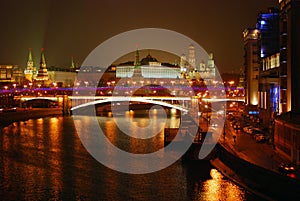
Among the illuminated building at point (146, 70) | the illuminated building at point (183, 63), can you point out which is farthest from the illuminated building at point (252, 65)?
the illuminated building at point (183, 63)

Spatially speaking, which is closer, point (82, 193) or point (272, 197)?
point (272, 197)

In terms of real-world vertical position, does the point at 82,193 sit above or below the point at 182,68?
below

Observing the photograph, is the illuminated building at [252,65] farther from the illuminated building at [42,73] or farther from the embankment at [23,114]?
the illuminated building at [42,73]

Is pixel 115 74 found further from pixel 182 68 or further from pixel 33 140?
pixel 33 140

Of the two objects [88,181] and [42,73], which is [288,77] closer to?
[88,181]

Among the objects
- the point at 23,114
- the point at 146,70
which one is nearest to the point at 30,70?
the point at 146,70

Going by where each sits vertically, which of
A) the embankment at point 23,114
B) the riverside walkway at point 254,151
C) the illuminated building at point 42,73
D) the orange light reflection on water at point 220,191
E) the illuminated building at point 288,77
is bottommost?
the orange light reflection on water at point 220,191

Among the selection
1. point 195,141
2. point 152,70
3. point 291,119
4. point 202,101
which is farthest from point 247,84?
point 152,70

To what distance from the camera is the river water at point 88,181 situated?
6047 mm

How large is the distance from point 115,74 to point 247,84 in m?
26.3

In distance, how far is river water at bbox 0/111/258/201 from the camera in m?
6.05

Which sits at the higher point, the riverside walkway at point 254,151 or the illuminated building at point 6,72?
the illuminated building at point 6,72

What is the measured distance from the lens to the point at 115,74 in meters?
40.7

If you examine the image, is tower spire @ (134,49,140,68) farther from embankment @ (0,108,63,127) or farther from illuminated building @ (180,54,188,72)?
embankment @ (0,108,63,127)
